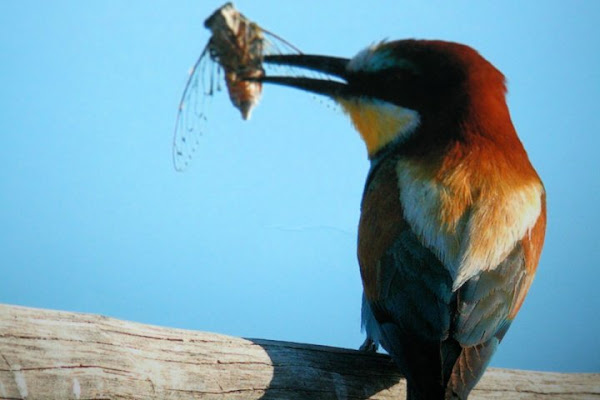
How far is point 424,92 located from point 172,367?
36.0 inches

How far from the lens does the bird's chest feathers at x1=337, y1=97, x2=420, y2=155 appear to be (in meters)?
2.00

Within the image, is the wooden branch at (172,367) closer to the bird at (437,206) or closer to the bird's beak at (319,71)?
the bird at (437,206)

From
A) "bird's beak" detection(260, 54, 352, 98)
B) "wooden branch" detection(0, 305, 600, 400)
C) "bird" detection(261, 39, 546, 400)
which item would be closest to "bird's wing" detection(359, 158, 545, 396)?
"bird" detection(261, 39, 546, 400)

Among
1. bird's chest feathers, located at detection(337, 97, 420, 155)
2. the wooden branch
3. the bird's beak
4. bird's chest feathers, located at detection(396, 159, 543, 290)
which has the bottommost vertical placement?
the wooden branch

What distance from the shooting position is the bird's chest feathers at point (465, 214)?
166cm

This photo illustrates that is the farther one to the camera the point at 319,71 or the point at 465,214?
the point at 319,71

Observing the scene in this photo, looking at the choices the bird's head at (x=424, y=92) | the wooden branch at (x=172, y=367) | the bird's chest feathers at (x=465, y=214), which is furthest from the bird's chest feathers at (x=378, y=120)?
the wooden branch at (x=172, y=367)

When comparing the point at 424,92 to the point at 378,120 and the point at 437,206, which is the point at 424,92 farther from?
the point at 437,206

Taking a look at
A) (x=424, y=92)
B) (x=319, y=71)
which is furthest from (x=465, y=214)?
(x=319, y=71)

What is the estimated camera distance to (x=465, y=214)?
1.75 m

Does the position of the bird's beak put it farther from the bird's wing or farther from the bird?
the bird's wing

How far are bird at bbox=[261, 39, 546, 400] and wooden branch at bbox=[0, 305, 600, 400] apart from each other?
12cm

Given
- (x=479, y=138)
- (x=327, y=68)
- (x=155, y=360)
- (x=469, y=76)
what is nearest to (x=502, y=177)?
(x=479, y=138)

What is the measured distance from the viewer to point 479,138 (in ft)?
6.29
